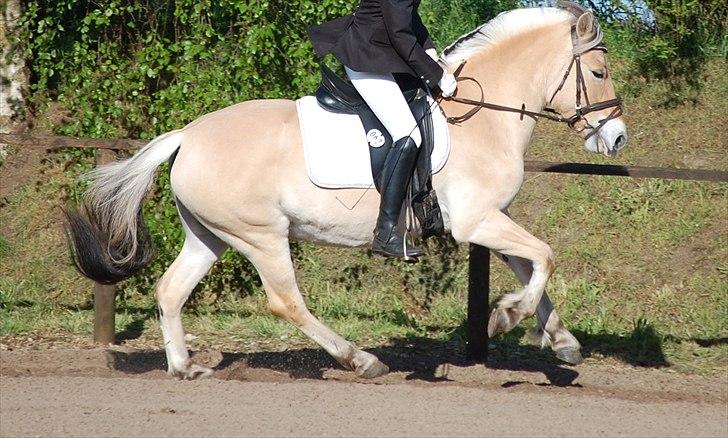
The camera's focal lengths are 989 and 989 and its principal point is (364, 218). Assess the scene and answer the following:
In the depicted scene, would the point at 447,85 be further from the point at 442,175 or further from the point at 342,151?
the point at 342,151

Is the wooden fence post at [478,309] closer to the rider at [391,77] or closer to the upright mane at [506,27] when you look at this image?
the rider at [391,77]

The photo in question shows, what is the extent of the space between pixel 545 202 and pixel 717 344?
2199 millimetres

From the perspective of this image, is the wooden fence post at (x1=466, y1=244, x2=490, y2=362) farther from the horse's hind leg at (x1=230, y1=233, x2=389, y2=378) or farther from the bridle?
the bridle

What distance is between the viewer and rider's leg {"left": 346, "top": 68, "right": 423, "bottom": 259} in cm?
542

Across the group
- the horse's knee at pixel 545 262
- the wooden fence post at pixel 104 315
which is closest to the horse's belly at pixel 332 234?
the horse's knee at pixel 545 262

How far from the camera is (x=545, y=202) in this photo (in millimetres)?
8734

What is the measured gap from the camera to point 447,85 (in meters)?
5.59

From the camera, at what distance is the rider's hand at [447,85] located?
5.58 m

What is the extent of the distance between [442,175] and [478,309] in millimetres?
1450

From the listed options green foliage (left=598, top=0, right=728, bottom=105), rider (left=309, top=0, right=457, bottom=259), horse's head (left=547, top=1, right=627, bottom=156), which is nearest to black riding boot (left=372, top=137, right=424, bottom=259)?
rider (left=309, top=0, right=457, bottom=259)

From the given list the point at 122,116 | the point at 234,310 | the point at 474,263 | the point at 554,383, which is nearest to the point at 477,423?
the point at 554,383

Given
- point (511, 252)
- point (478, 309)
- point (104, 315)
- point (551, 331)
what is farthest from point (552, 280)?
point (104, 315)

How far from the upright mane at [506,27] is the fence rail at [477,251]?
104 cm

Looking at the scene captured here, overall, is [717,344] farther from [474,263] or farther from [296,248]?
[296,248]
